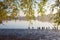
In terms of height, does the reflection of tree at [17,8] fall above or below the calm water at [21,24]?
above

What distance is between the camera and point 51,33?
1.80 meters

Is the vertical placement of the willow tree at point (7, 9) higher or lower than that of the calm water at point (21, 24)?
higher

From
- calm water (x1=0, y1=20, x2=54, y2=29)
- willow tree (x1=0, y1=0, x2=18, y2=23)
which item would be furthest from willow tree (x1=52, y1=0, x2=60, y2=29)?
willow tree (x1=0, y1=0, x2=18, y2=23)

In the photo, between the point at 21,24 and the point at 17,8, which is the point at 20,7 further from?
the point at 21,24

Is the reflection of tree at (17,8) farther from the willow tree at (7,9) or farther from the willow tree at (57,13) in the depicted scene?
the willow tree at (57,13)

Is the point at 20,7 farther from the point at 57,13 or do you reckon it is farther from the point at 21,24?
the point at 57,13

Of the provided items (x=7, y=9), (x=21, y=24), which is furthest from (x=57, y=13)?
(x=7, y=9)

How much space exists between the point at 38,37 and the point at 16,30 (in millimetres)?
337

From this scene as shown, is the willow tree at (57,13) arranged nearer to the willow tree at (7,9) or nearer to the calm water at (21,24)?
the calm water at (21,24)

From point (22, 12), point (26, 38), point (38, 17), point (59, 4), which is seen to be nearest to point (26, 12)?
point (22, 12)

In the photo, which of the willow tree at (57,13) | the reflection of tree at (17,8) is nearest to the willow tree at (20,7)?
the reflection of tree at (17,8)

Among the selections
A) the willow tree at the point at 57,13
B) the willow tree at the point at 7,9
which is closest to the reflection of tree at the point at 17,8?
the willow tree at the point at 7,9

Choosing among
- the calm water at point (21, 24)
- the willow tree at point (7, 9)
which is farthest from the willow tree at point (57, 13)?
the willow tree at point (7, 9)

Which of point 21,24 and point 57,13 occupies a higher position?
point 57,13
